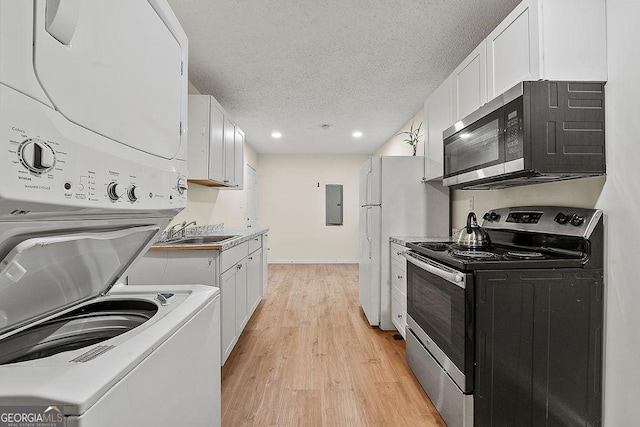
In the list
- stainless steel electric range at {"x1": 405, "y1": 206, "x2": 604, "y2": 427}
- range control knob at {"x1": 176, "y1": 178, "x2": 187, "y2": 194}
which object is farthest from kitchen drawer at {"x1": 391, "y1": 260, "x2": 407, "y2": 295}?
range control knob at {"x1": 176, "y1": 178, "x2": 187, "y2": 194}

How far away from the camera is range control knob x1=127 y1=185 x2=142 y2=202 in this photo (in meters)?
0.74

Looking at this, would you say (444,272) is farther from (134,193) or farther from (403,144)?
(403,144)

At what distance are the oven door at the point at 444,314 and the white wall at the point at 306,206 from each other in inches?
183

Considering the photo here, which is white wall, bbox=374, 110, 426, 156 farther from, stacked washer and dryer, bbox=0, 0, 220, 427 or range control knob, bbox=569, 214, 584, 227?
stacked washer and dryer, bbox=0, 0, 220, 427

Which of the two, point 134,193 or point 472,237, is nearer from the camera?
point 134,193

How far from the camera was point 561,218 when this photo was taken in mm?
1650

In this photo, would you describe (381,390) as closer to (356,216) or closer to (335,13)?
(335,13)

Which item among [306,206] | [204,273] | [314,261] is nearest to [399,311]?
[204,273]

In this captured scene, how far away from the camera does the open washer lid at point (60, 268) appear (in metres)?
0.62

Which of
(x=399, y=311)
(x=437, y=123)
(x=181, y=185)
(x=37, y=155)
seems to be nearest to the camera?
(x=37, y=155)

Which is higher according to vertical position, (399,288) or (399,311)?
(399,288)

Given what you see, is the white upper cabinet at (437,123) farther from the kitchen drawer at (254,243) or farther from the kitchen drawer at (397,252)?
the kitchen drawer at (254,243)

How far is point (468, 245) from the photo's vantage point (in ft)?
6.82

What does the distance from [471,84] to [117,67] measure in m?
2.05
